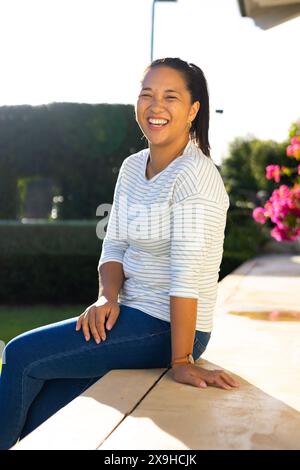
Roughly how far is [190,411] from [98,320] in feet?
1.52

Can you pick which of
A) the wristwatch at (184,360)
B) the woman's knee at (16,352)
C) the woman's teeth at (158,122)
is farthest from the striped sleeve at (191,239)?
the woman's knee at (16,352)

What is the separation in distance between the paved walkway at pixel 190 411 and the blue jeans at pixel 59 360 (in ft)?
0.28

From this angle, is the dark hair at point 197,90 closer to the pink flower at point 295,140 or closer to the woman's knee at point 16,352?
the woman's knee at point 16,352

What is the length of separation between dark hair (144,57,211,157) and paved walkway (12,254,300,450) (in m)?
0.89

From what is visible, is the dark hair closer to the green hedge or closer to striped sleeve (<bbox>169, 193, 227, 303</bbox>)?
striped sleeve (<bbox>169, 193, 227, 303</bbox>)

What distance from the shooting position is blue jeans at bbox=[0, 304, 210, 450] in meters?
2.58

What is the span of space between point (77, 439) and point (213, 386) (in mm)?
745

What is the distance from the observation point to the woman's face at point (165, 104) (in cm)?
271

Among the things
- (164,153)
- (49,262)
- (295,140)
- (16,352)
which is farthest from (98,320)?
(49,262)

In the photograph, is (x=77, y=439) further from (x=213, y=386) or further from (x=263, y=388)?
(x=263, y=388)

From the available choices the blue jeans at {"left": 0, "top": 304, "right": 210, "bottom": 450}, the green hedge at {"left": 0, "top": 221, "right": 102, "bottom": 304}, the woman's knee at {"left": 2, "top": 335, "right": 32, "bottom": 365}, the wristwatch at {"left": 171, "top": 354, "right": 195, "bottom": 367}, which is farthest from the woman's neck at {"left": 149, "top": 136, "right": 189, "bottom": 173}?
the green hedge at {"left": 0, "top": 221, "right": 102, "bottom": 304}

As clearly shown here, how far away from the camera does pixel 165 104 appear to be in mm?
2721

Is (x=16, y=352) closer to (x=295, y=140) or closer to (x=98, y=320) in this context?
(x=98, y=320)

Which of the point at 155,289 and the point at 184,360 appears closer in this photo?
the point at 184,360
